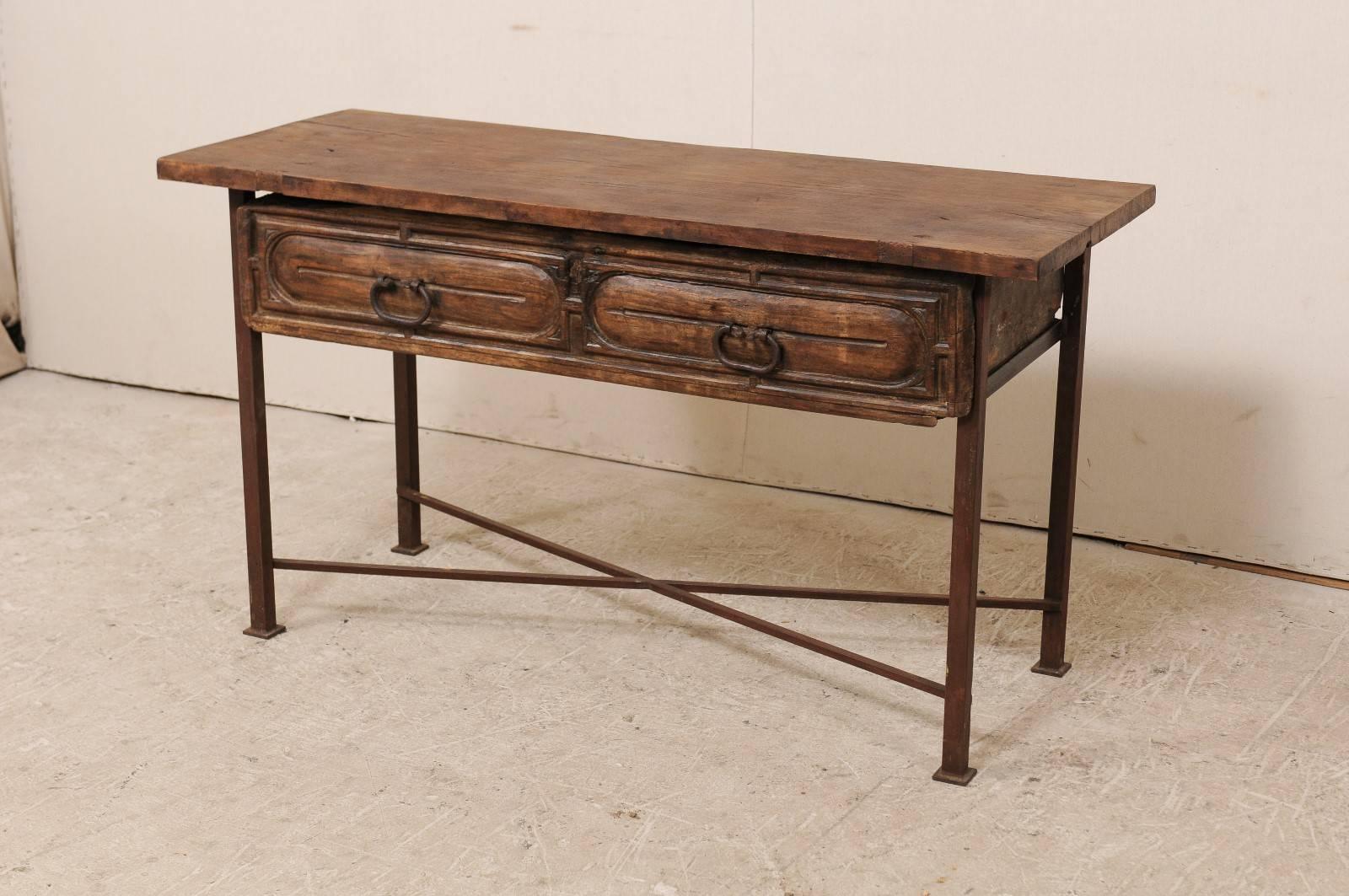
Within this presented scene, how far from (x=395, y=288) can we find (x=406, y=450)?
2.90ft

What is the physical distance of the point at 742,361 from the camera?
301 cm

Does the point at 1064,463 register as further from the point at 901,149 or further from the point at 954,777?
the point at 901,149

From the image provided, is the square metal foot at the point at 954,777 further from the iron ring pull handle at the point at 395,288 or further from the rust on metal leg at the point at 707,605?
the iron ring pull handle at the point at 395,288

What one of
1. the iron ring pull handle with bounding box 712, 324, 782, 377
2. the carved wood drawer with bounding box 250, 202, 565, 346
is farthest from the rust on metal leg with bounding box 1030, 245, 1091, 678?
the carved wood drawer with bounding box 250, 202, 565, 346

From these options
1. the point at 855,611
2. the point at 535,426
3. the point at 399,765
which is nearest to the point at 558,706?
the point at 399,765

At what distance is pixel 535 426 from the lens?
5.07 m

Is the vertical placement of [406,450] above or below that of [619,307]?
below

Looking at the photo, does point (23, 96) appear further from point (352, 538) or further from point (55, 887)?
point (55, 887)

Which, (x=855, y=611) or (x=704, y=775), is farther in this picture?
(x=855, y=611)

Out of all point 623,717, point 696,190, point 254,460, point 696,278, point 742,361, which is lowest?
point 623,717

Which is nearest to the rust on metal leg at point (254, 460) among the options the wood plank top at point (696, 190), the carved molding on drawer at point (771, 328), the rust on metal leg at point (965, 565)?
the wood plank top at point (696, 190)

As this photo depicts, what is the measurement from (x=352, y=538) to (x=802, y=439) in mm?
1289

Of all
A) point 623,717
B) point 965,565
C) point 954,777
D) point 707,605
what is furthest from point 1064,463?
point 623,717

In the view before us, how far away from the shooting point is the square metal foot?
3115 mm
